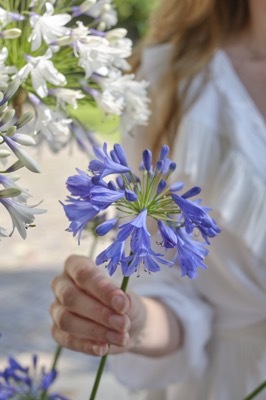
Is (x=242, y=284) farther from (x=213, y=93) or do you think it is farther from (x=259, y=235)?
(x=213, y=93)

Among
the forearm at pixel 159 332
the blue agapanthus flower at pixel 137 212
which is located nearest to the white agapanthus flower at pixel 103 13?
the blue agapanthus flower at pixel 137 212

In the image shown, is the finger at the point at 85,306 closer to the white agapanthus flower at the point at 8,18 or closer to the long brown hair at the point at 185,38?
the white agapanthus flower at the point at 8,18

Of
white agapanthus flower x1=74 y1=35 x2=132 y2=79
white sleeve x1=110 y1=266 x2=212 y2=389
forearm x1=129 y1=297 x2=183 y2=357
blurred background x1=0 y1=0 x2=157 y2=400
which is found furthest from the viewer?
blurred background x1=0 y1=0 x2=157 y2=400


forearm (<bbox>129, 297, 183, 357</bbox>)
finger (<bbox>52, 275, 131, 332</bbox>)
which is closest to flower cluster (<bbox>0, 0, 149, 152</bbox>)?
finger (<bbox>52, 275, 131, 332</bbox>)

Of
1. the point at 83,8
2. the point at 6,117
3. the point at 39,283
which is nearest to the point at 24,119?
the point at 6,117


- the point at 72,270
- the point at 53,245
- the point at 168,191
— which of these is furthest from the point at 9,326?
the point at 168,191

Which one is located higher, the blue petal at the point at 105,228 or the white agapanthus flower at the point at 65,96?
the blue petal at the point at 105,228

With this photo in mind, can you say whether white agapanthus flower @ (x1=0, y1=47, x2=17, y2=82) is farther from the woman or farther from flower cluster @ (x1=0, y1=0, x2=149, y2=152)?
the woman

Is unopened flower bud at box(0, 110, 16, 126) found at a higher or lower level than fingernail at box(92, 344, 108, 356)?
higher
